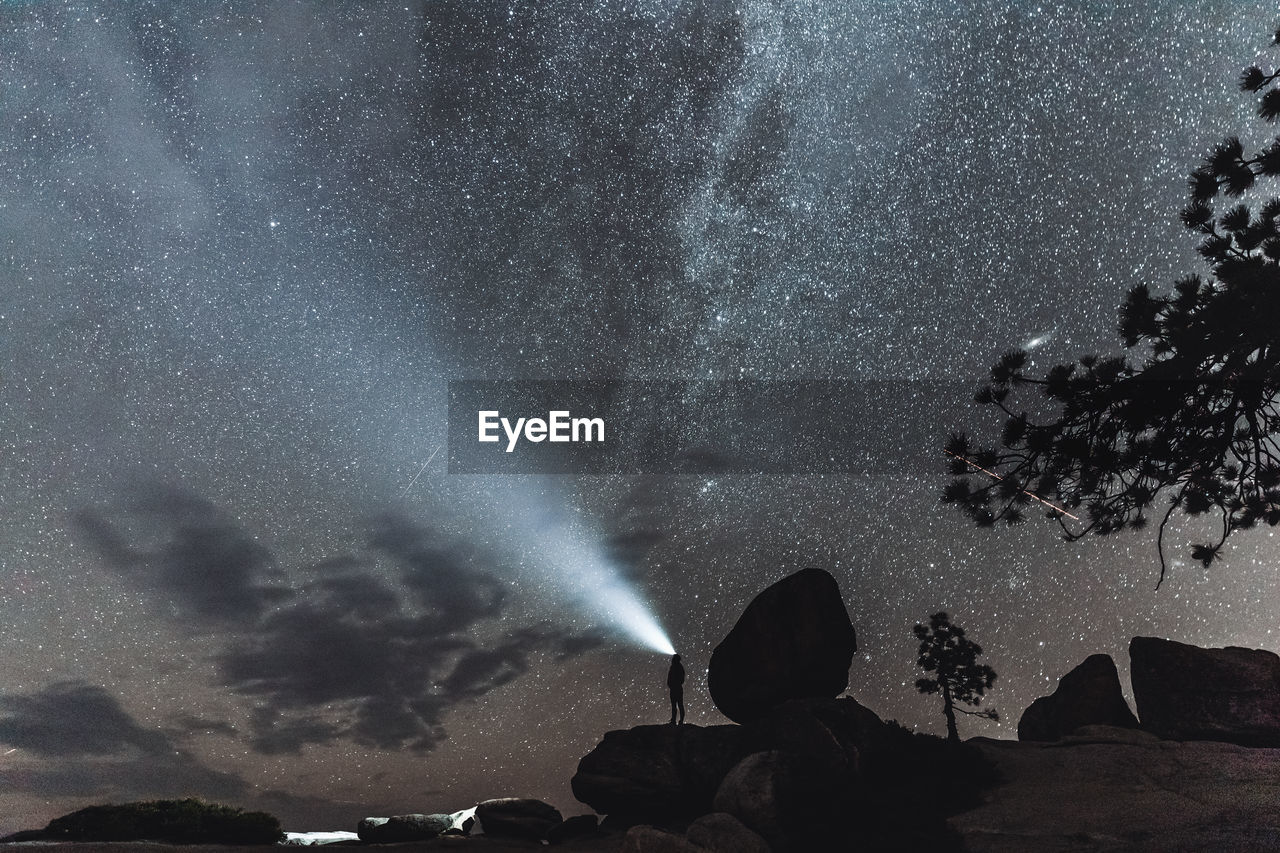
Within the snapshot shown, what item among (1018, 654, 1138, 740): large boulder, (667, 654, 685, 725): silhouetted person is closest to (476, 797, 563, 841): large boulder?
(667, 654, 685, 725): silhouetted person

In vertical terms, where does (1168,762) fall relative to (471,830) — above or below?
above

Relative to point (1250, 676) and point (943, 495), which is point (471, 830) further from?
point (1250, 676)

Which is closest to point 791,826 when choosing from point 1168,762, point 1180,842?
point 1180,842

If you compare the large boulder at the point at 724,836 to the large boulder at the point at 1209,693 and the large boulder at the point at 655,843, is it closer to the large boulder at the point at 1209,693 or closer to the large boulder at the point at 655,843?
the large boulder at the point at 655,843

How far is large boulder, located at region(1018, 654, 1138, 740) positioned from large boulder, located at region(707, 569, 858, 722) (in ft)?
26.9

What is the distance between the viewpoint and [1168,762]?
1889 centimetres

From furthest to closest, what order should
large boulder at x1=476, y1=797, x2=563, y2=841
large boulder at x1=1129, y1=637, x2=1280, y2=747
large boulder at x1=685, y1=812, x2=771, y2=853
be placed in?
large boulder at x1=1129, y1=637, x2=1280, y2=747, large boulder at x1=476, y1=797, x2=563, y2=841, large boulder at x1=685, y1=812, x2=771, y2=853

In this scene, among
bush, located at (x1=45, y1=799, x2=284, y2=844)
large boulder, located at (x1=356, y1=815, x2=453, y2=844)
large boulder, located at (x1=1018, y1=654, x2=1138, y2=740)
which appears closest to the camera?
bush, located at (x1=45, y1=799, x2=284, y2=844)

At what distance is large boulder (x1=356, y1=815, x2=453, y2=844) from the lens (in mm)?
22516

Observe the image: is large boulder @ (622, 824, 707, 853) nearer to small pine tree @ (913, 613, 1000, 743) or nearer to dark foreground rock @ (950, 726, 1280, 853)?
dark foreground rock @ (950, 726, 1280, 853)

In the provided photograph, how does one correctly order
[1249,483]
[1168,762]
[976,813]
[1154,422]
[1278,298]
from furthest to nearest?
[1168,762] < [976,813] < [1249,483] < [1154,422] < [1278,298]

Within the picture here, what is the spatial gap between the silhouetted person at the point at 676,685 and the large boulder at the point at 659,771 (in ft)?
2.58

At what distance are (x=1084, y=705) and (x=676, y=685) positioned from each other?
14.7 m

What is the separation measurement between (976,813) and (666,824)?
8.96 meters
